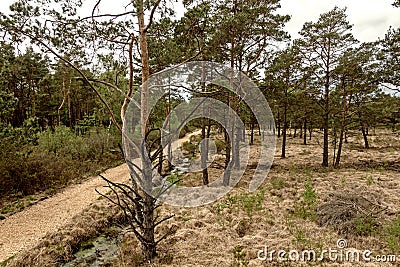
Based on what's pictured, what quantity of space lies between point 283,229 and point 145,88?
170 inches

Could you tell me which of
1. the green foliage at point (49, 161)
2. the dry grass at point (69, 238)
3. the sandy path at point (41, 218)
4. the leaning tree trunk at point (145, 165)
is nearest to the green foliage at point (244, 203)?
the leaning tree trunk at point (145, 165)

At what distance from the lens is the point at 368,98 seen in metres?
14.1

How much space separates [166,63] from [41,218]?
6492 millimetres

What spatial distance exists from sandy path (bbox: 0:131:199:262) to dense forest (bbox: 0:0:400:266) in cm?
78

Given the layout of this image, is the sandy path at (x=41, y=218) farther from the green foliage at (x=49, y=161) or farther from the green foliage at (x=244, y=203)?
the green foliage at (x=244, y=203)

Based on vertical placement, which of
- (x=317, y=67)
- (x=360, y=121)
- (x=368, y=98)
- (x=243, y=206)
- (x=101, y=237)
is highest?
(x=317, y=67)

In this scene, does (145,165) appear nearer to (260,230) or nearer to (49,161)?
(260,230)

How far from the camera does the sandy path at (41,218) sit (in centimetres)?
611

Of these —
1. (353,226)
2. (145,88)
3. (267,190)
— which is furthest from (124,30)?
Result: (267,190)

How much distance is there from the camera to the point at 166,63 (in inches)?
404

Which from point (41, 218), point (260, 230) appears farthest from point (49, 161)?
point (260, 230)

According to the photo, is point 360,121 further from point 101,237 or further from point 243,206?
point 101,237

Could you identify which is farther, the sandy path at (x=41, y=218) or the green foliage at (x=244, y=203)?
the green foliage at (x=244, y=203)

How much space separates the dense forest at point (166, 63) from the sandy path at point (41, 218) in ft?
2.56
